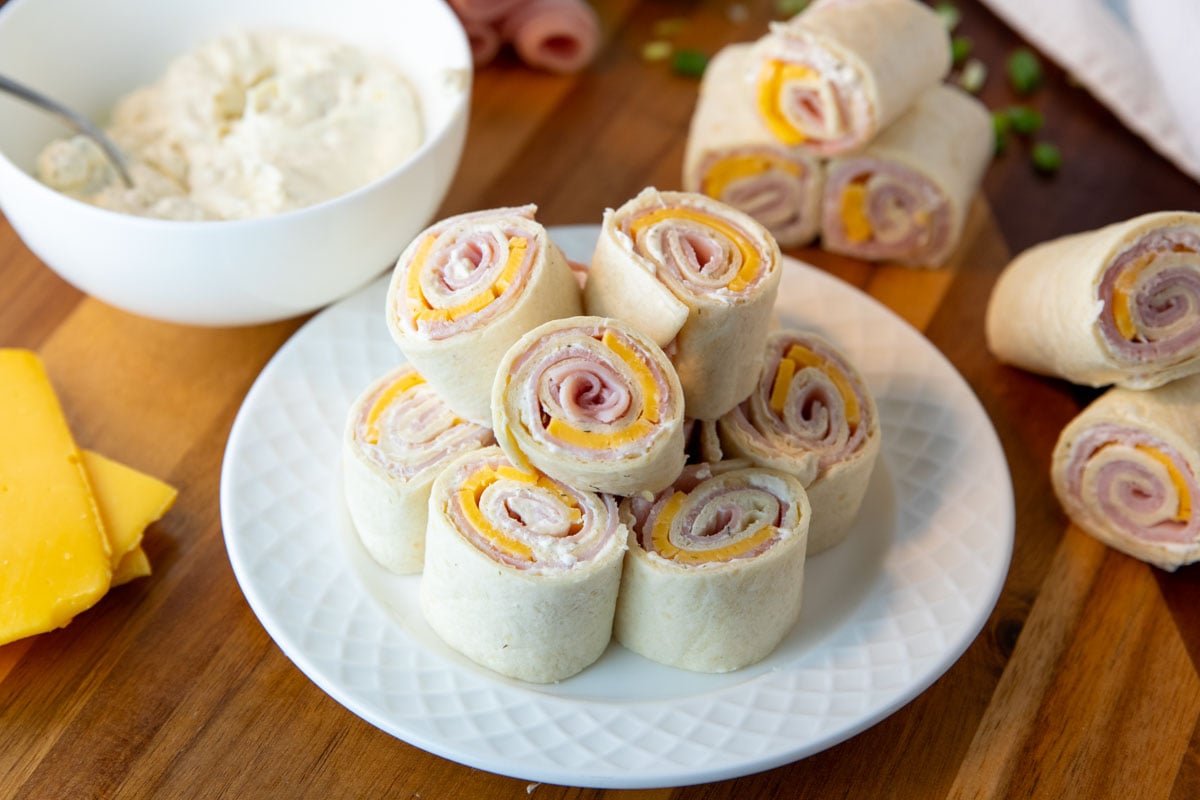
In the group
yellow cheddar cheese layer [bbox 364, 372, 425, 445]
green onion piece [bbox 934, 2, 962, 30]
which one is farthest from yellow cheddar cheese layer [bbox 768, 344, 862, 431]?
green onion piece [bbox 934, 2, 962, 30]

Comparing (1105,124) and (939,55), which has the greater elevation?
(939,55)

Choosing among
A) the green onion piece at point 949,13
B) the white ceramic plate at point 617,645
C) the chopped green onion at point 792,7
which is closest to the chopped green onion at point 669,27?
the chopped green onion at point 792,7

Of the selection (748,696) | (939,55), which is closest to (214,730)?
(748,696)

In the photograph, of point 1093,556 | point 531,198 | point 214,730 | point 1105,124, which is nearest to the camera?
point 214,730

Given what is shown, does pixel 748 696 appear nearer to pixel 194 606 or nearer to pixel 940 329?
pixel 194 606

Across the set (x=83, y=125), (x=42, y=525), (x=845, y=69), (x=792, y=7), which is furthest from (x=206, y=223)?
(x=792, y=7)

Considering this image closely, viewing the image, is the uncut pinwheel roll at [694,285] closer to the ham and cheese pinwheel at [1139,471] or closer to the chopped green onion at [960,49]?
the ham and cheese pinwheel at [1139,471]

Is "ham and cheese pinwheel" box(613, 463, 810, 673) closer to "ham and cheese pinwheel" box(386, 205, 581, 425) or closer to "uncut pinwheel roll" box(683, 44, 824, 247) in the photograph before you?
"ham and cheese pinwheel" box(386, 205, 581, 425)
